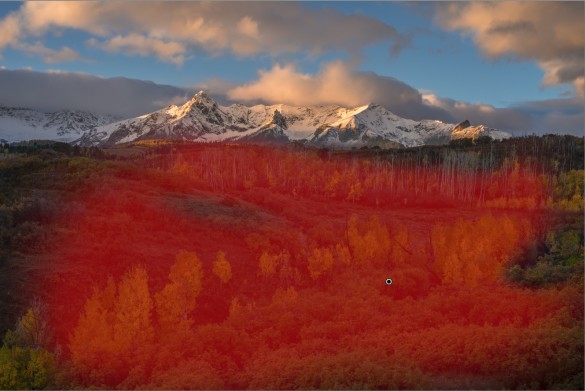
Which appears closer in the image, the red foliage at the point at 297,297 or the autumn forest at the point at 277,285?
the red foliage at the point at 297,297

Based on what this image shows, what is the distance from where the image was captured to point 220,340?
183ft

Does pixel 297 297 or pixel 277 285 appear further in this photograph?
pixel 277 285

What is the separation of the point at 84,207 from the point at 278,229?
30.9 meters

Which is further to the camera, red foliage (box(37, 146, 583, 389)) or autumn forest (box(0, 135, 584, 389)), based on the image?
autumn forest (box(0, 135, 584, 389))

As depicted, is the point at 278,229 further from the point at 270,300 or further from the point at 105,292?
the point at 105,292

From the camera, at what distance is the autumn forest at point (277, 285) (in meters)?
47.8

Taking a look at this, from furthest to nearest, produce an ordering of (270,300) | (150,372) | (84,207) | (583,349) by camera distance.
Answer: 1. (84,207)
2. (270,300)
3. (150,372)
4. (583,349)

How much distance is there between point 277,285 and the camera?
73312 millimetres

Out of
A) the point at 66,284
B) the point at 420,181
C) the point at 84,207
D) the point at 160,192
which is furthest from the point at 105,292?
the point at 420,181

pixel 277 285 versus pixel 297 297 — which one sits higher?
pixel 277 285

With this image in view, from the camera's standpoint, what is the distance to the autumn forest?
4784 centimetres

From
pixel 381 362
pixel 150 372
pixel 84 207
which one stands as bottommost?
pixel 150 372

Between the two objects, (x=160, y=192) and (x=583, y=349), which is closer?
(x=583, y=349)

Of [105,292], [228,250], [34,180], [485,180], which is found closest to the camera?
[105,292]
